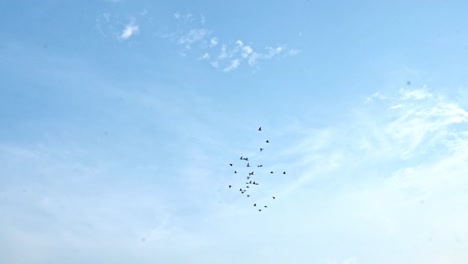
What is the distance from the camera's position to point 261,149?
300ft

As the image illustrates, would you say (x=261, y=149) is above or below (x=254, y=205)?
above

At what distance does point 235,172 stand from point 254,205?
15503 mm

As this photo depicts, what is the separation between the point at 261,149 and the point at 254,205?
22.9 meters

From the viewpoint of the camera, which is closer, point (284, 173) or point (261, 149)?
point (261, 149)

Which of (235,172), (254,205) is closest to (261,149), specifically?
(235,172)

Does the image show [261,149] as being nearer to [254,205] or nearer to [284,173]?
[284,173]

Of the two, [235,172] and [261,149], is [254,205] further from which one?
[261,149]

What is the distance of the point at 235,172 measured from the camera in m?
94.9

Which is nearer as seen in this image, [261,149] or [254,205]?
[261,149]

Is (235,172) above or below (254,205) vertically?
above

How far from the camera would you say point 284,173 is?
9762 cm

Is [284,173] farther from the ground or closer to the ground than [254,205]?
farther from the ground

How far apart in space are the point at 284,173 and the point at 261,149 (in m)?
14.2

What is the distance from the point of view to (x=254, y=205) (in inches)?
3922
